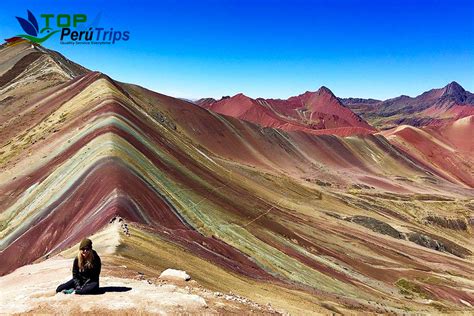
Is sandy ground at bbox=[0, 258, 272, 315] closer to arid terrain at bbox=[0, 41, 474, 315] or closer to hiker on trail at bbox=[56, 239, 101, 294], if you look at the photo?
arid terrain at bbox=[0, 41, 474, 315]

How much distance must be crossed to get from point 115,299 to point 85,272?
1232mm

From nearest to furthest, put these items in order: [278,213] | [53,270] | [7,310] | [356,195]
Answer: [7,310] → [53,270] → [278,213] → [356,195]

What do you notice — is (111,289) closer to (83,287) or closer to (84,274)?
(83,287)

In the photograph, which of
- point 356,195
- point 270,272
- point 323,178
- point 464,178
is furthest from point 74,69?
point 464,178

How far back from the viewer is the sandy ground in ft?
39.3

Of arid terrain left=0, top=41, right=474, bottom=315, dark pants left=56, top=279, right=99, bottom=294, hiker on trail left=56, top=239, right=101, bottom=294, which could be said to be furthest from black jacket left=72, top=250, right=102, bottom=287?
arid terrain left=0, top=41, right=474, bottom=315

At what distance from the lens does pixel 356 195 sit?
98500mm

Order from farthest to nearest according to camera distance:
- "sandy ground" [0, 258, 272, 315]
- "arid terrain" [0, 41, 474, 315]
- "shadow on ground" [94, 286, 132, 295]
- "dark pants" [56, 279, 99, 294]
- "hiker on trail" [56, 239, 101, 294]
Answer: "arid terrain" [0, 41, 474, 315]
"shadow on ground" [94, 286, 132, 295]
"dark pants" [56, 279, 99, 294]
"hiker on trail" [56, 239, 101, 294]
"sandy ground" [0, 258, 272, 315]

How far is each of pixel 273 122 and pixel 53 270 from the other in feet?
563

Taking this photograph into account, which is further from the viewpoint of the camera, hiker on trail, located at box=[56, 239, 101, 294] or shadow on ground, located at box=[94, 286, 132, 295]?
Result: shadow on ground, located at box=[94, 286, 132, 295]

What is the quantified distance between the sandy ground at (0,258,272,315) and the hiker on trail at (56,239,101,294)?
0.78 feet

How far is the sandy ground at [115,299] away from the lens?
11992 millimetres

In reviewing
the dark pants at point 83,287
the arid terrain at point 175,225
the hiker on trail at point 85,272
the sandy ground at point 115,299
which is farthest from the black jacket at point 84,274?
the arid terrain at point 175,225

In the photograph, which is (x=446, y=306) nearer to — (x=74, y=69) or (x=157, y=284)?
(x=157, y=284)
